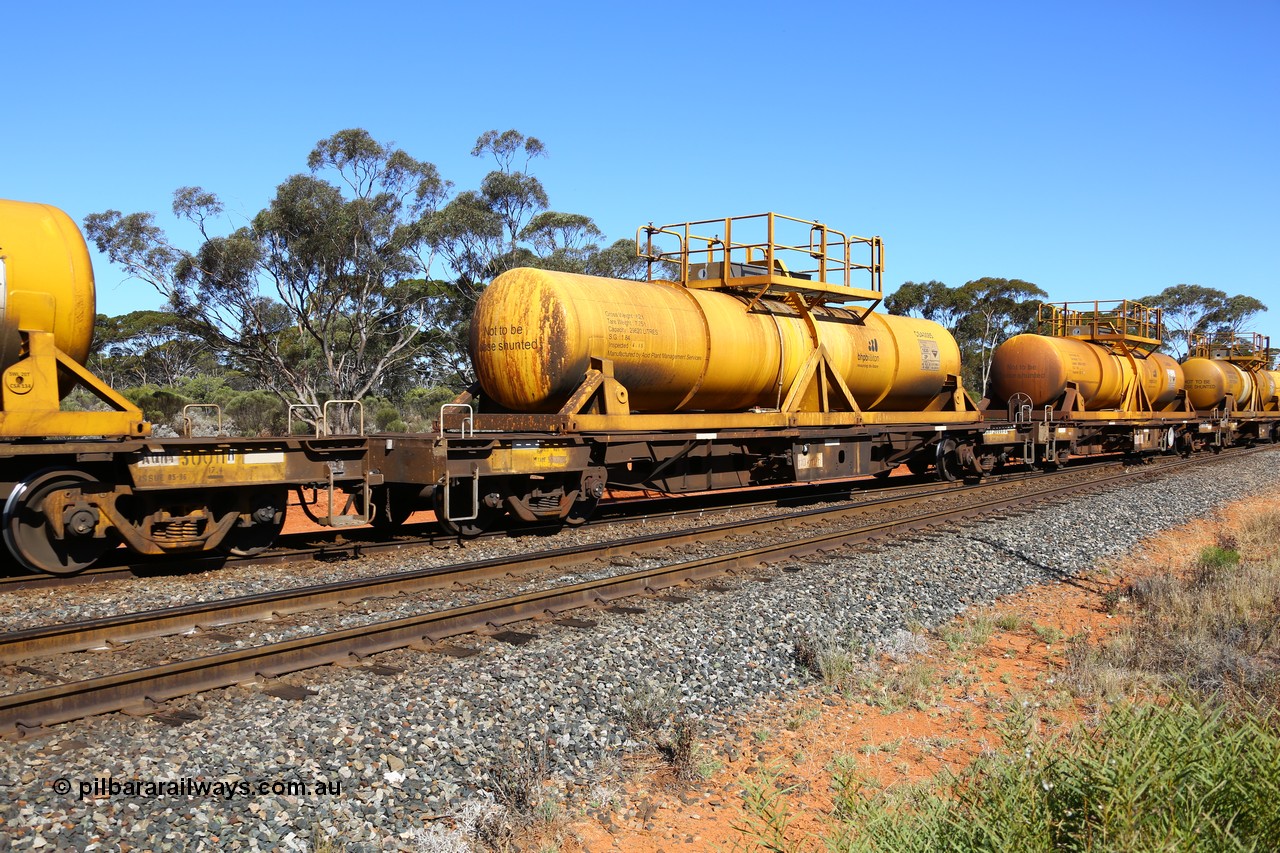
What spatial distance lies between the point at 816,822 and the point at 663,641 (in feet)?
7.91

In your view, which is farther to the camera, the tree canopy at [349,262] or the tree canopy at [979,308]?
the tree canopy at [979,308]

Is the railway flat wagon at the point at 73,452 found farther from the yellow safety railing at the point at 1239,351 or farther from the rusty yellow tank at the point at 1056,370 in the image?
the yellow safety railing at the point at 1239,351

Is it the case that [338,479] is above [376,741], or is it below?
above

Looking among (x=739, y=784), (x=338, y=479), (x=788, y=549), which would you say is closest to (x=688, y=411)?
(x=788, y=549)

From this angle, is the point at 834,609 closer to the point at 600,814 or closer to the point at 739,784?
the point at 739,784

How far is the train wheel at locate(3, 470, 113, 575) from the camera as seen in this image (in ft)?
26.4

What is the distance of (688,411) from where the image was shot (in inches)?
540

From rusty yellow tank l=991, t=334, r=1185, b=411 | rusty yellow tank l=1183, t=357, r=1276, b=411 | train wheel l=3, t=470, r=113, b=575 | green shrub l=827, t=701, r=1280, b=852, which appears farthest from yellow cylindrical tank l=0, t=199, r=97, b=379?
rusty yellow tank l=1183, t=357, r=1276, b=411

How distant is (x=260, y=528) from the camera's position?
9875 mm

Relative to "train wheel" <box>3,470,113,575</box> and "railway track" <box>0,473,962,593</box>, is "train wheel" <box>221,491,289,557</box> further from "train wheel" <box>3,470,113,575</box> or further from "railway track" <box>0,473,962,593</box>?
"train wheel" <box>3,470,113,575</box>

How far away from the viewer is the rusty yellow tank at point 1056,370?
72.9ft

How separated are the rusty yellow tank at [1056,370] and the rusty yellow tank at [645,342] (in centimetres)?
866

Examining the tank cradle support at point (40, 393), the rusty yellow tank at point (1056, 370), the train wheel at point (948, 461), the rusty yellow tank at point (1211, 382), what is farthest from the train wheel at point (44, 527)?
the rusty yellow tank at point (1211, 382)

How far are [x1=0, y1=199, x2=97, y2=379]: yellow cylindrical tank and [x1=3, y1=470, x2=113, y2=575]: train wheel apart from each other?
116 cm
